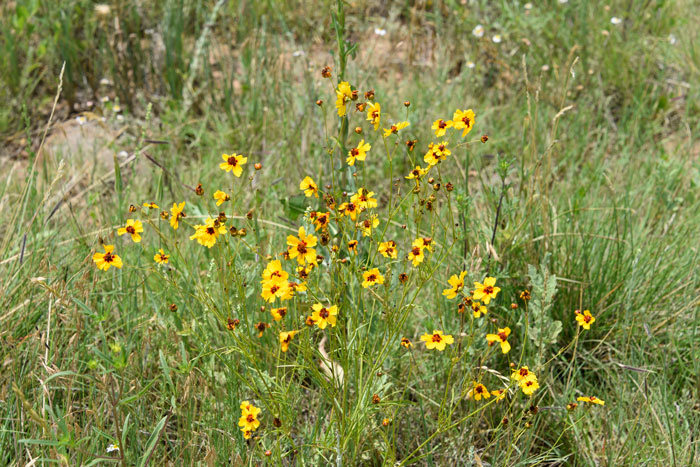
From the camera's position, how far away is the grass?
Result: 5.43 ft

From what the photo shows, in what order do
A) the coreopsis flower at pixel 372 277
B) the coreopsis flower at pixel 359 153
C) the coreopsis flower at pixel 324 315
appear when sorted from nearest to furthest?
1. the coreopsis flower at pixel 324 315
2. the coreopsis flower at pixel 372 277
3. the coreopsis flower at pixel 359 153

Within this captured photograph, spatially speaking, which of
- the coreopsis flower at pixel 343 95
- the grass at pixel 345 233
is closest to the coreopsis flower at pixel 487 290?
the grass at pixel 345 233

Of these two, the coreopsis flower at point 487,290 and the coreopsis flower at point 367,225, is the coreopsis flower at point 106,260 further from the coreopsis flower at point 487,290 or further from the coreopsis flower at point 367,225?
the coreopsis flower at point 487,290

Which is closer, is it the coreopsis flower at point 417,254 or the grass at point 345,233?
the coreopsis flower at point 417,254

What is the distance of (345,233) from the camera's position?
1447 millimetres

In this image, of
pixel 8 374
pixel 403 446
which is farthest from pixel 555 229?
pixel 8 374

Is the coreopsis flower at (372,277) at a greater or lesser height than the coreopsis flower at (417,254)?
lesser

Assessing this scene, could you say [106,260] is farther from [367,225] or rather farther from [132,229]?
[367,225]

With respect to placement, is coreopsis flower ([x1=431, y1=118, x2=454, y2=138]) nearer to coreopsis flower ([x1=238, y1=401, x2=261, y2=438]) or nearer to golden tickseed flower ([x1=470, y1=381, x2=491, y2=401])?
golden tickseed flower ([x1=470, y1=381, x2=491, y2=401])

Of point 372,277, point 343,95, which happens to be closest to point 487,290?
point 372,277

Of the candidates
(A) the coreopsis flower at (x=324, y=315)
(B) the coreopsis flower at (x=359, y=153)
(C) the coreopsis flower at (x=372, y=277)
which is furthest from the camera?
(B) the coreopsis flower at (x=359, y=153)

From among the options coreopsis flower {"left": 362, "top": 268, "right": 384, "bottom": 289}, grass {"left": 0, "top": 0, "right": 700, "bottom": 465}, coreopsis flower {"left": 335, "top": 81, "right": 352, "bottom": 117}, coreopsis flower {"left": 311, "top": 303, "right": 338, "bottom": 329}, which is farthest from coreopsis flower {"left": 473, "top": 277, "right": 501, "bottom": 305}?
coreopsis flower {"left": 335, "top": 81, "right": 352, "bottom": 117}

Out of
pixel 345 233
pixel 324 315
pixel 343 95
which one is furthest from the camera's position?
pixel 343 95

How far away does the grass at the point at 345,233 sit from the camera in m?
1.66
